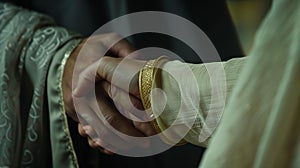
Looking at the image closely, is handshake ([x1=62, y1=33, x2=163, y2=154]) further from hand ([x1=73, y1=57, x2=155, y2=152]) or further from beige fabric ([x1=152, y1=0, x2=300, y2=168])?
beige fabric ([x1=152, y1=0, x2=300, y2=168])

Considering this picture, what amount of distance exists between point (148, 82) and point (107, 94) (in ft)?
0.38

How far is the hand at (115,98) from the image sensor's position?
648 mm

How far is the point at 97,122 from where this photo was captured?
0.72 metres

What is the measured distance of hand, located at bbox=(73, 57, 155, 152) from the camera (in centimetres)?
65

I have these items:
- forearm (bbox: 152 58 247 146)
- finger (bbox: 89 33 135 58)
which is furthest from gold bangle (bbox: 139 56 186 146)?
finger (bbox: 89 33 135 58)

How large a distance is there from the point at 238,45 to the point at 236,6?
191 mm

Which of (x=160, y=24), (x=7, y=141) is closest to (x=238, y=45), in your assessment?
(x=160, y=24)

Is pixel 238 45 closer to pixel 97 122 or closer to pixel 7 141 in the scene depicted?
pixel 97 122

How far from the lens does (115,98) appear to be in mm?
683

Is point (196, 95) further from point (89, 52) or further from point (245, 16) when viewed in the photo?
point (245, 16)

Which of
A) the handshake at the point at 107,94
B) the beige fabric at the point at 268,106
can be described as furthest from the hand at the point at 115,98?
the beige fabric at the point at 268,106

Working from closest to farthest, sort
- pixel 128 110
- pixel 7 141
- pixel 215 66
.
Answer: pixel 215 66 < pixel 128 110 < pixel 7 141

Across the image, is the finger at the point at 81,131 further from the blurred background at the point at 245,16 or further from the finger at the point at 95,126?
the blurred background at the point at 245,16

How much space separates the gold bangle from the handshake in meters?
0.01
